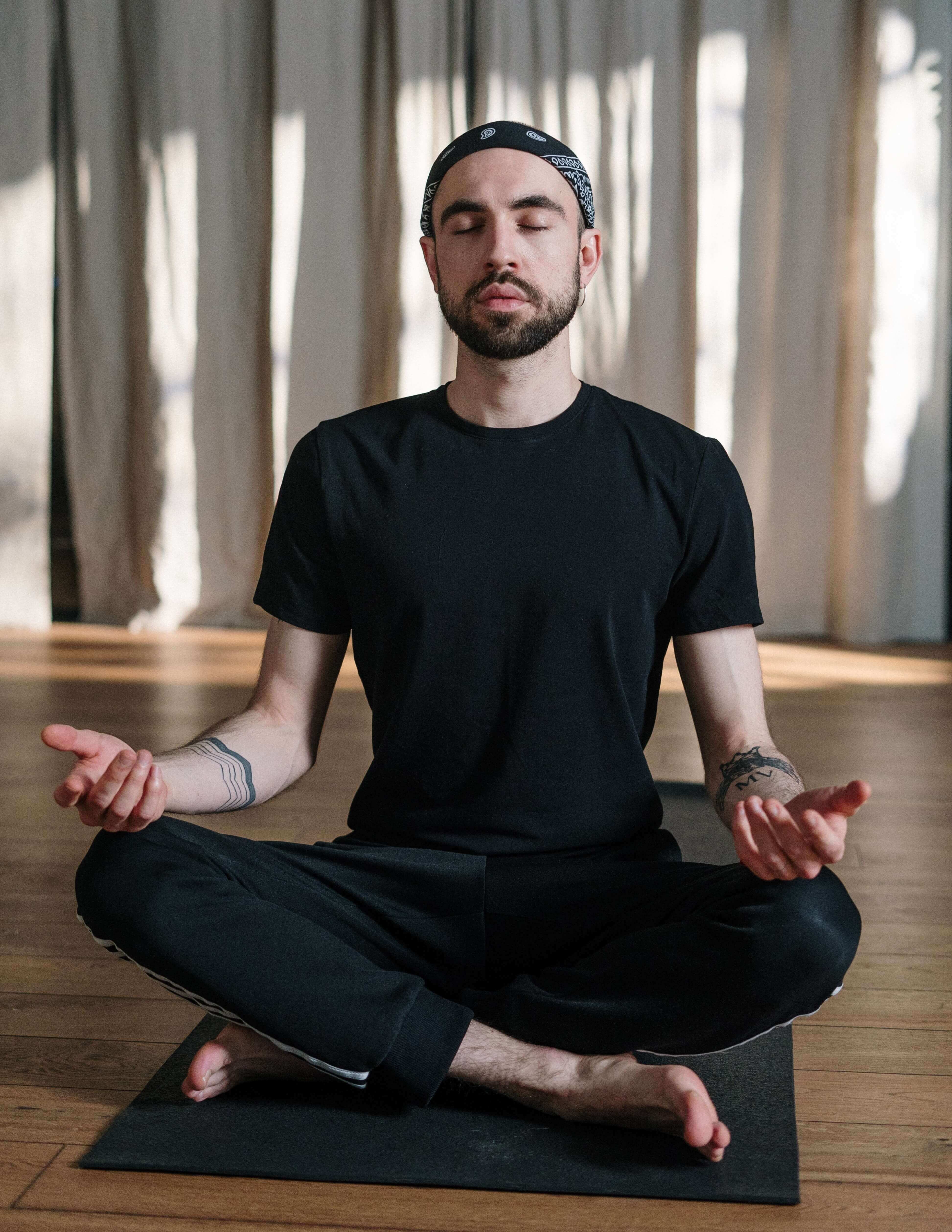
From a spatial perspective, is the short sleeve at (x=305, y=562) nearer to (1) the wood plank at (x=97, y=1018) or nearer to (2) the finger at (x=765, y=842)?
(1) the wood plank at (x=97, y=1018)

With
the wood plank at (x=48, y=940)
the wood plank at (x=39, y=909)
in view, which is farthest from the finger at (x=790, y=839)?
the wood plank at (x=39, y=909)

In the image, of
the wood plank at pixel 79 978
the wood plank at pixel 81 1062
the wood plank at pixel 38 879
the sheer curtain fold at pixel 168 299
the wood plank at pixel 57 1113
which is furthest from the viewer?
the sheer curtain fold at pixel 168 299

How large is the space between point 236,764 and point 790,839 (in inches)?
24.3

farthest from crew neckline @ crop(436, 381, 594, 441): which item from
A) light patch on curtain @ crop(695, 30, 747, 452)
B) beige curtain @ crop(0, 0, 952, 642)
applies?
beige curtain @ crop(0, 0, 952, 642)

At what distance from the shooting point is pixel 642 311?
4812 millimetres

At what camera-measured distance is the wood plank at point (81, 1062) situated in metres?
1.42

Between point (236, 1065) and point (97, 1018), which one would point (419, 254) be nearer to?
point (97, 1018)

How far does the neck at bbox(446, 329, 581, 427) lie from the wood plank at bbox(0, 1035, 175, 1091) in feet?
2.66

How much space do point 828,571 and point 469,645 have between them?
12.0 ft

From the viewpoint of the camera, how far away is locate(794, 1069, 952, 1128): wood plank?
4.42 ft

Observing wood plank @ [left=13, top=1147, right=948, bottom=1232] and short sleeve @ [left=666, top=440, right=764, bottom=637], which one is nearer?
wood plank @ [left=13, top=1147, right=948, bottom=1232]

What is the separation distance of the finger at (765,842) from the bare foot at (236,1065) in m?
0.51

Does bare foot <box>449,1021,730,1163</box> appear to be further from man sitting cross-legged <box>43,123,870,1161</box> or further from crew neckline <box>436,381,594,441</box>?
crew neckline <box>436,381,594,441</box>

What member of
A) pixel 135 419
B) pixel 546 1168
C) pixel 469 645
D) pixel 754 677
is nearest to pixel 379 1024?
pixel 546 1168
